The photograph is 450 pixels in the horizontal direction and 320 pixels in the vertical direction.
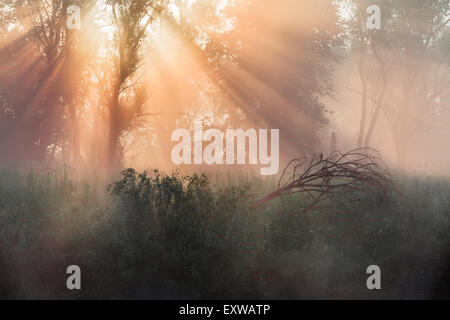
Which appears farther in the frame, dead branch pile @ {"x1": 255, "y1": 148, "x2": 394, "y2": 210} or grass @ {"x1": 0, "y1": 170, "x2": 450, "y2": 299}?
dead branch pile @ {"x1": 255, "y1": 148, "x2": 394, "y2": 210}

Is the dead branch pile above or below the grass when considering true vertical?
above

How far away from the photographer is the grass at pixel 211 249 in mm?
7117

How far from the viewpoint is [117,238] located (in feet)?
24.2

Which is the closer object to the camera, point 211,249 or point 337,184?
point 211,249

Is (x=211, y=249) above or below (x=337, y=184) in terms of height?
below

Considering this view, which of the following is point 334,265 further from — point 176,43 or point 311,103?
point 176,43

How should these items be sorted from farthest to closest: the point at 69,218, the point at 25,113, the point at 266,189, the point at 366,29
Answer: the point at 366,29
the point at 25,113
the point at 266,189
the point at 69,218

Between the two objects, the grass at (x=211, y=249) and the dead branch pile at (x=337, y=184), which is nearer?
the grass at (x=211, y=249)

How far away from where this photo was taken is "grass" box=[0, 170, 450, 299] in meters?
7.12

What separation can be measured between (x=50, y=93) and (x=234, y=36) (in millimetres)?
8842

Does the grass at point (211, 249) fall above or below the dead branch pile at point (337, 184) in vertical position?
below

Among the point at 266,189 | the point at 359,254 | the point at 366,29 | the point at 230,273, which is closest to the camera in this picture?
the point at 230,273

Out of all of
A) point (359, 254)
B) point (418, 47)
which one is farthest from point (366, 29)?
point (359, 254)

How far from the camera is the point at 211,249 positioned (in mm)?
7211
